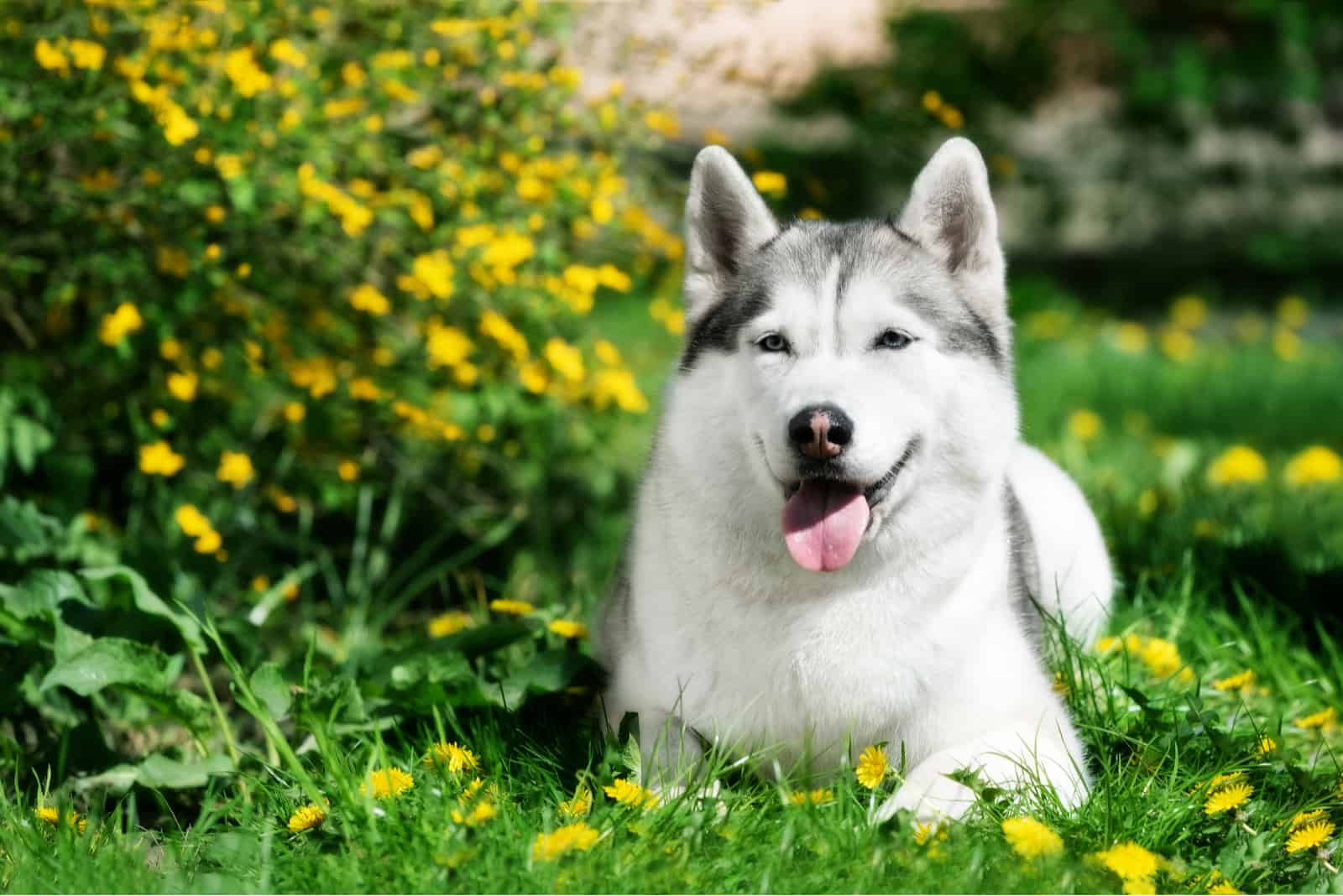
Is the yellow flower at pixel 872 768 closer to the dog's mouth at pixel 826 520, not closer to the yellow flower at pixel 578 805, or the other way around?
the dog's mouth at pixel 826 520

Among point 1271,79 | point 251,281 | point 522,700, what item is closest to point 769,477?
point 522,700

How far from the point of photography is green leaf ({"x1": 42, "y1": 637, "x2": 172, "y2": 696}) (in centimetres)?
318

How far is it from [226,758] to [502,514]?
1883 millimetres

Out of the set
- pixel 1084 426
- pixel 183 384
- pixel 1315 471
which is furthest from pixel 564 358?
pixel 1315 471

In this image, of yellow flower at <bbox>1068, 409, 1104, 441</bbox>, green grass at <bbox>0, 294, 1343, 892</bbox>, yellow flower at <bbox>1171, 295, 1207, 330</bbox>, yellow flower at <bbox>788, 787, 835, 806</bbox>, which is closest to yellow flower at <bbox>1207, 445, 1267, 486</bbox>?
yellow flower at <bbox>1068, 409, 1104, 441</bbox>

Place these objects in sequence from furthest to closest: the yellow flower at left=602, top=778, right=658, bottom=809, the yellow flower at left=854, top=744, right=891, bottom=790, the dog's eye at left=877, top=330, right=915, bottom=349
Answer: the dog's eye at left=877, top=330, right=915, bottom=349 → the yellow flower at left=854, top=744, right=891, bottom=790 → the yellow flower at left=602, top=778, right=658, bottom=809

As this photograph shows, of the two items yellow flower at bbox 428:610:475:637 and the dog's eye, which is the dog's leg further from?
yellow flower at bbox 428:610:475:637

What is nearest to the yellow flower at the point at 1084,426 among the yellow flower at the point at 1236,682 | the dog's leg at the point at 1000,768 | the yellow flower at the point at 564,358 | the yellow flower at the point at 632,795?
the yellow flower at the point at 1236,682

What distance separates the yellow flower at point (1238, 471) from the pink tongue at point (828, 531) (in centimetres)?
319

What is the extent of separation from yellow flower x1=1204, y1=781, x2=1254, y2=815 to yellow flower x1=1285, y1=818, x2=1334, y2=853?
11 cm

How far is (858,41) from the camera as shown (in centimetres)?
571

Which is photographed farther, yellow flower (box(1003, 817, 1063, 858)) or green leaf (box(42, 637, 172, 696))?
green leaf (box(42, 637, 172, 696))

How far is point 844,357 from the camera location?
289 cm

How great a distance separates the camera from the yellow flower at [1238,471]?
5691 millimetres
